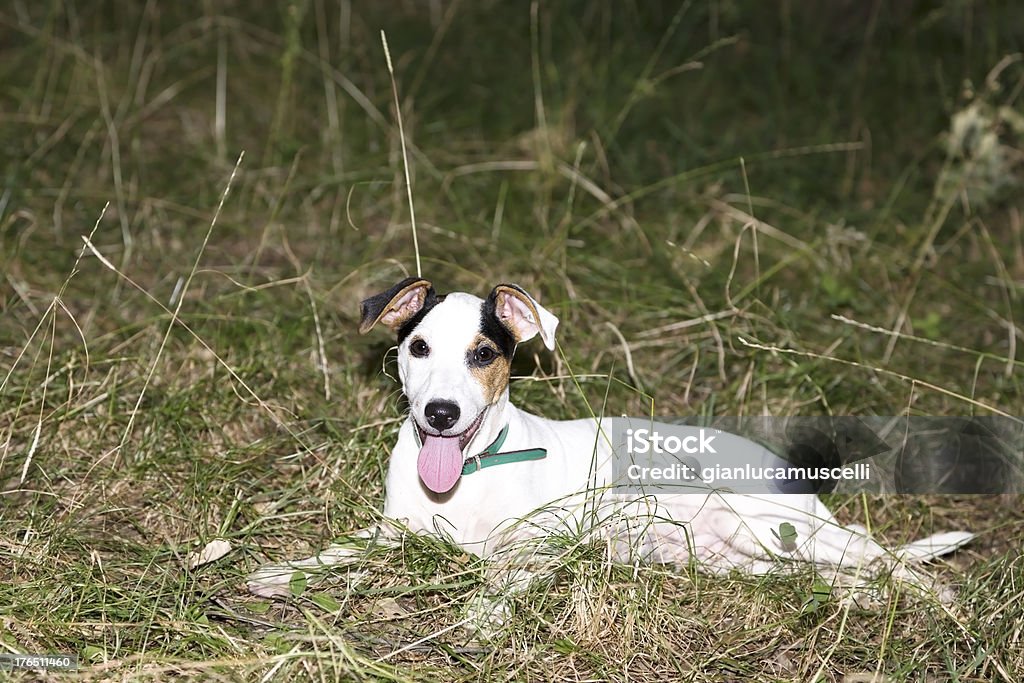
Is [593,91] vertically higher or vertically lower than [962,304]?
higher

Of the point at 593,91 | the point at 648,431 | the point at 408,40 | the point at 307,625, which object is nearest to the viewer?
the point at 307,625

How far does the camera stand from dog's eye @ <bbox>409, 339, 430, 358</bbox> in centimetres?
379

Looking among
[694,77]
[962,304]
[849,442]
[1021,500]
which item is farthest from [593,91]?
[1021,500]

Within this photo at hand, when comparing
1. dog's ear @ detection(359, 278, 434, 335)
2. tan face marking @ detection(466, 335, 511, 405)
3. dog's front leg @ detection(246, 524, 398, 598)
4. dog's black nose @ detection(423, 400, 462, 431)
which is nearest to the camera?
dog's black nose @ detection(423, 400, 462, 431)

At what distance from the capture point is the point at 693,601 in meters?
4.11

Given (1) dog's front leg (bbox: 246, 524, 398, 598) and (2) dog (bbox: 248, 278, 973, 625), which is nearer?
(2) dog (bbox: 248, 278, 973, 625)

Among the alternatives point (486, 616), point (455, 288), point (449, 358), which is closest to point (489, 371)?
point (449, 358)

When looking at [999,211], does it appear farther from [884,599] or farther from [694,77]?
[884,599]

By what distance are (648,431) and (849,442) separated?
45.3 inches

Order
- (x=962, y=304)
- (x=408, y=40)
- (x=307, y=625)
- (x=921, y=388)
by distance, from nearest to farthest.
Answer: (x=307, y=625) → (x=921, y=388) → (x=962, y=304) → (x=408, y=40)

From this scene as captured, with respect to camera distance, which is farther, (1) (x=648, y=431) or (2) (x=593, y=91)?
(2) (x=593, y=91)

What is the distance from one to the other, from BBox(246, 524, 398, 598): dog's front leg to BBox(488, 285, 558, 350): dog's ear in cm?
86

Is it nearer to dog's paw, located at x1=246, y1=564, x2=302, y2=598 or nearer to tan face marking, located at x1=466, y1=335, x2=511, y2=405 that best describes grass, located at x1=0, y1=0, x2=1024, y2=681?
dog's paw, located at x1=246, y1=564, x2=302, y2=598

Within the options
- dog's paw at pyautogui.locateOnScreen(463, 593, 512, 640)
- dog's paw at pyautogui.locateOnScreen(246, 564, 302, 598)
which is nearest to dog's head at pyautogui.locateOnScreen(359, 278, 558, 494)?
dog's paw at pyautogui.locateOnScreen(463, 593, 512, 640)
